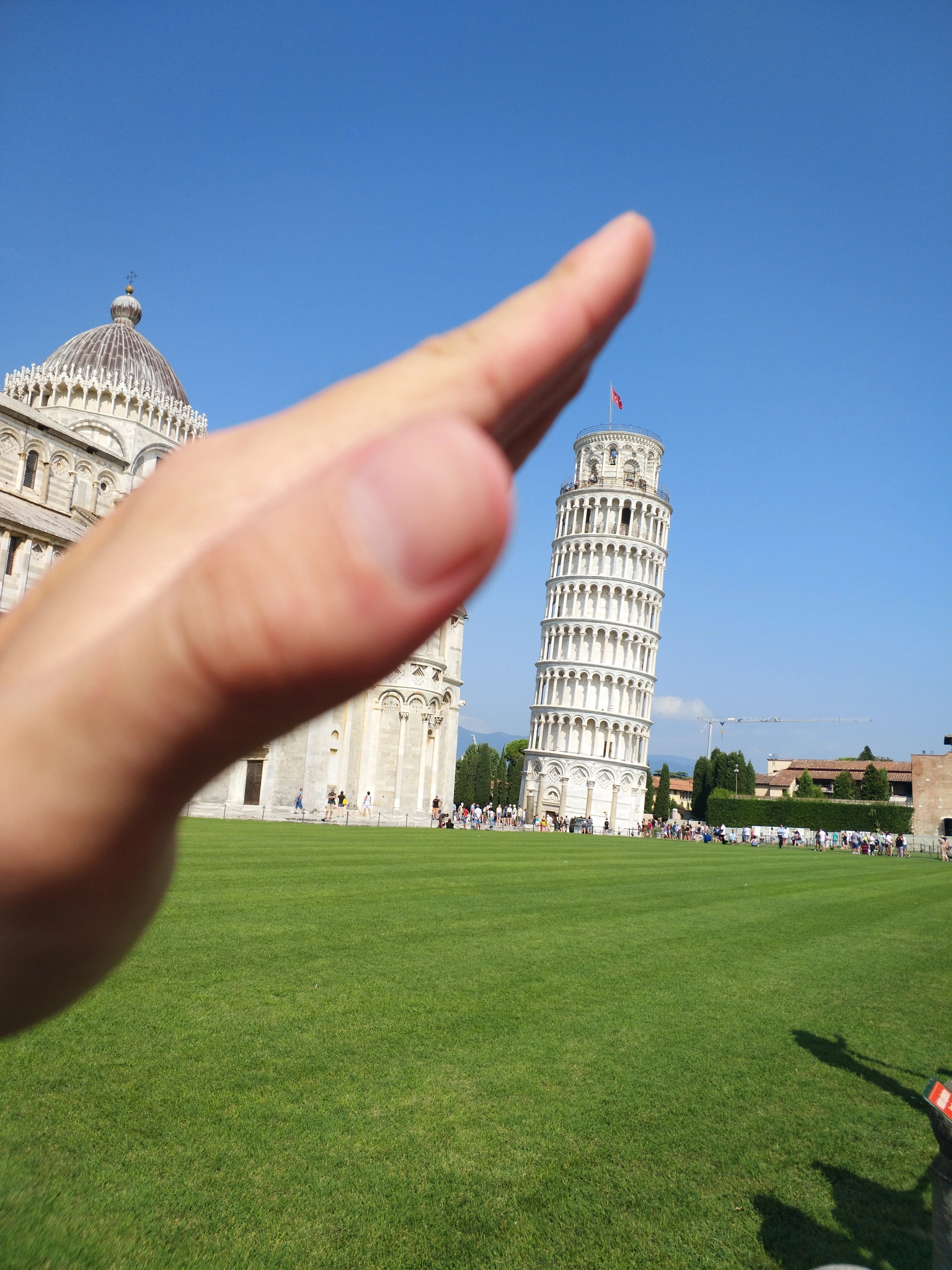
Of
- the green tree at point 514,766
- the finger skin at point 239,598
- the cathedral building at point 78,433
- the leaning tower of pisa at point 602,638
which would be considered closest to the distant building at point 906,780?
the leaning tower of pisa at point 602,638

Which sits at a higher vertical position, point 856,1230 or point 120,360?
→ point 120,360

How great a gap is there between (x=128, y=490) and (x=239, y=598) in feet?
133

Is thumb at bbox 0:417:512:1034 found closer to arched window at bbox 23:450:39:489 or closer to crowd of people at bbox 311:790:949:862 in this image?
arched window at bbox 23:450:39:489

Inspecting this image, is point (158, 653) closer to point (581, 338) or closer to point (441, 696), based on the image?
point (581, 338)

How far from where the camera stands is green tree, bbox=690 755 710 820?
78938mm

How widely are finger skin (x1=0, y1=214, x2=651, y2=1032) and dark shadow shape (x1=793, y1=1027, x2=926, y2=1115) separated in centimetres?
682

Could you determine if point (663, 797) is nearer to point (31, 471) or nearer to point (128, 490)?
point (128, 490)

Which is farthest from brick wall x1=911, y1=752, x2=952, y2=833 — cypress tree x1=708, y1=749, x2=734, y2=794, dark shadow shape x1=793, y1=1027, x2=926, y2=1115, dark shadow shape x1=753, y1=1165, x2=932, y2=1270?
dark shadow shape x1=753, y1=1165, x2=932, y2=1270

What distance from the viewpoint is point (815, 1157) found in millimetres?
4805

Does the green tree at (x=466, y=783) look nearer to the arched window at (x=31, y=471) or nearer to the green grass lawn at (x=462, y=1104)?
the arched window at (x=31, y=471)

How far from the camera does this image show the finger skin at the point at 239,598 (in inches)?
18.4

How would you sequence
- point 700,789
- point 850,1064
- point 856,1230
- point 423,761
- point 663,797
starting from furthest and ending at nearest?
point 700,789 → point 663,797 → point 423,761 → point 850,1064 → point 856,1230

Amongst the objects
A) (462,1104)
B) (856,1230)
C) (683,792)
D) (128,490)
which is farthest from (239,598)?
(683,792)

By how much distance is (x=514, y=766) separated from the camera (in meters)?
88.8
